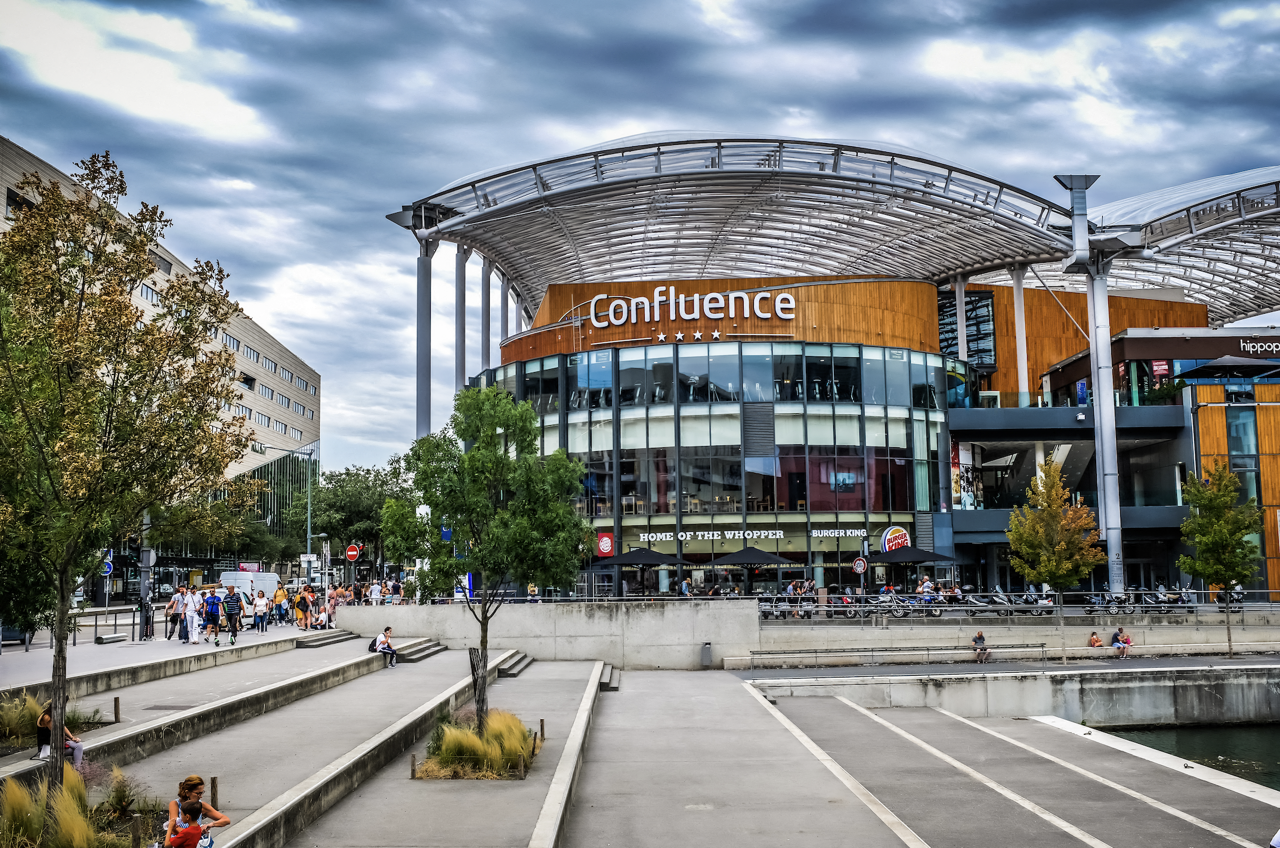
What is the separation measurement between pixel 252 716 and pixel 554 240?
4521 cm

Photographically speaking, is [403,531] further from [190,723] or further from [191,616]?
[191,616]

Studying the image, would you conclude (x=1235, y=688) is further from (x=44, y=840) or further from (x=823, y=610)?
(x=44, y=840)

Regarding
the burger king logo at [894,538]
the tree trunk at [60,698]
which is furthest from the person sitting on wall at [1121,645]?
the tree trunk at [60,698]

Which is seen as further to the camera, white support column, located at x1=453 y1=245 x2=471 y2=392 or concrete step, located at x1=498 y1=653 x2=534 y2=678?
white support column, located at x1=453 y1=245 x2=471 y2=392

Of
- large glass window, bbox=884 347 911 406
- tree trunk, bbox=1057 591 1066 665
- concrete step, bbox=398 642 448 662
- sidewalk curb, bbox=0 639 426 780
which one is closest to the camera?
sidewalk curb, bbox=0 639 426 780

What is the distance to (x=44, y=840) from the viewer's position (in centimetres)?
1001

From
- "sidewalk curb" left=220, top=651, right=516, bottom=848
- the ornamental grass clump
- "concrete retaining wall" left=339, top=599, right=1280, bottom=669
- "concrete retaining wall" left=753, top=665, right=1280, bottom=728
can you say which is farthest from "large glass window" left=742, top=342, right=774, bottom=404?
the ornamental grass clump

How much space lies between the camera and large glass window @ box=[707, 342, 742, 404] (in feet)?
157

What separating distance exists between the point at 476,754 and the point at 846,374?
3688cm

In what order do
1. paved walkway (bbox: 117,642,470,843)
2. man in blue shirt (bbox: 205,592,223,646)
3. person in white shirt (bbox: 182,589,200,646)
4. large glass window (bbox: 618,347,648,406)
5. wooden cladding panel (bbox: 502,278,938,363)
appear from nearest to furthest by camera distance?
1. paved walkway (bbox: 117,642,470,843)
2. person in white shirt (bbox: 182,589,200,646)
3. man in blue shirt (bbox: 205,592,223,646)
4. large glass window (bbox: 618,347,648,406)
5. wooden cladding panel (bbox: 502,278,938,363)

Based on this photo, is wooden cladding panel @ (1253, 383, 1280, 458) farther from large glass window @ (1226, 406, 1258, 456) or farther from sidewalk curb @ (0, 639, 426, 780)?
sidewalk curb @ (0, 639, 426, 780)

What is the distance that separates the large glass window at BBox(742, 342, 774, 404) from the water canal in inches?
871

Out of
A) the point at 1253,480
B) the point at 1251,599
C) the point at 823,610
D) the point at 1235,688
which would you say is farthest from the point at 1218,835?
the point at 1253,480

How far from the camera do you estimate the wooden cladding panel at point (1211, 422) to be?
53969 mm
